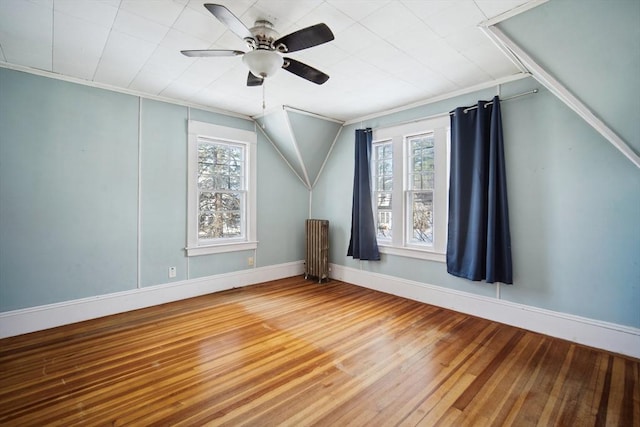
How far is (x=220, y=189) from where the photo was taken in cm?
409

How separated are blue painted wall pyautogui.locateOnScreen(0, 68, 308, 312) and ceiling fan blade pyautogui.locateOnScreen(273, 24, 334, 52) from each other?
2362mm

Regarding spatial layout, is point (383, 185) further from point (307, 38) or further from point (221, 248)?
point (307, 38)

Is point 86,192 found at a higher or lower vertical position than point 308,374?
higher

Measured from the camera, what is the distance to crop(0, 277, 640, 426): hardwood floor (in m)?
1.70

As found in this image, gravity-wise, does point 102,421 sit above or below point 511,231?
below

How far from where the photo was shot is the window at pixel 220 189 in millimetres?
3799

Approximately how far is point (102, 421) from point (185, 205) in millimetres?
2521

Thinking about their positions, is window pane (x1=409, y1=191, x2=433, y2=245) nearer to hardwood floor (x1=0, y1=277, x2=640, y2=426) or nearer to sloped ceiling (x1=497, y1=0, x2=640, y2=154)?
hardwood floor (x1=0, y1=277, x2=640, y2=426)

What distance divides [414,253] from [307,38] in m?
2.82

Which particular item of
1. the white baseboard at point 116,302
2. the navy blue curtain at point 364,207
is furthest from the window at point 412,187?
the white baseboard at point 116,302

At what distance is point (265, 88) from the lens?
10.5 feet

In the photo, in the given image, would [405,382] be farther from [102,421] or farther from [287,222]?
[287,222]

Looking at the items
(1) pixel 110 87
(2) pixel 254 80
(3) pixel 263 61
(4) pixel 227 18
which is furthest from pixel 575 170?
(1) pixel 110 87

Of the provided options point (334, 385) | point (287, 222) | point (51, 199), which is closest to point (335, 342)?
point (334, 385)
